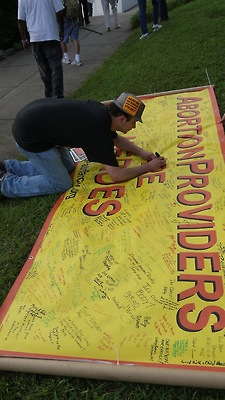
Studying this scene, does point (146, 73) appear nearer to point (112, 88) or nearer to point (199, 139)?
point (112, 88)

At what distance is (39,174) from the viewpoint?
3.21 metres

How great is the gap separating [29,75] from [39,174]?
168 inches

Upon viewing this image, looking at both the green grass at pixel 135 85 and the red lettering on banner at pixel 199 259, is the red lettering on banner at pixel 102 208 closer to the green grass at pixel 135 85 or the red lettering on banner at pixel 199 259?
the green grass at pixel 135 85

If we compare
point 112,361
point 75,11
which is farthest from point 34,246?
point 75,11

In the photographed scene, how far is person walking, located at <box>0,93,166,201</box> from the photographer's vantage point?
8.29ft

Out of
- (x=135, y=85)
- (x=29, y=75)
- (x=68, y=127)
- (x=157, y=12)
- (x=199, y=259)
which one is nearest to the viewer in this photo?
(x=199, y=259)

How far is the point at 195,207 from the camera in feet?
8.13

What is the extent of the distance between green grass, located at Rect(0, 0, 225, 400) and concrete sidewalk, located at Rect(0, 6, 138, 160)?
0.42 m

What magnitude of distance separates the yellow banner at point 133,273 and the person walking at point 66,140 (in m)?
0.14

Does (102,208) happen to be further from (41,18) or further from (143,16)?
(143,16)

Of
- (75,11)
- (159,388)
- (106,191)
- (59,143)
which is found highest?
(75,11)

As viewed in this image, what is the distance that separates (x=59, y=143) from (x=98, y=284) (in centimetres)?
118

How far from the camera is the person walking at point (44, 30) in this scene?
437cm

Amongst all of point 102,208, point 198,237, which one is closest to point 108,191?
point 102,208
